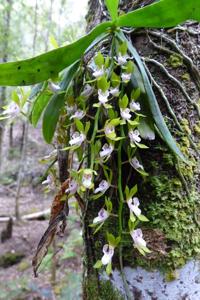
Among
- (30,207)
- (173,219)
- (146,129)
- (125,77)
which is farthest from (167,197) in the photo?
(30,207)

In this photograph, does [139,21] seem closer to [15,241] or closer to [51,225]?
[51,225]

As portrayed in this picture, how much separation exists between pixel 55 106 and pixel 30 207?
22.0ft

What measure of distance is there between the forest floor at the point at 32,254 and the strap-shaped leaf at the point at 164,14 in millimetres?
541

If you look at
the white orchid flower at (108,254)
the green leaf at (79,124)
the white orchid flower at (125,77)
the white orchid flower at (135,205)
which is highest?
the white orchid flower at (125,77)

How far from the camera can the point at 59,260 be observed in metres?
4.51

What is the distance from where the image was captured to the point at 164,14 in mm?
635

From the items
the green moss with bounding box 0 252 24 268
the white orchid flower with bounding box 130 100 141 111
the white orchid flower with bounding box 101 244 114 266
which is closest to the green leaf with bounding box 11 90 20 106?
the white orchid flower with bounding box 130 100 141 111

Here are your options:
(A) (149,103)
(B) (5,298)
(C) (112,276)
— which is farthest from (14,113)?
(B) (5,298)

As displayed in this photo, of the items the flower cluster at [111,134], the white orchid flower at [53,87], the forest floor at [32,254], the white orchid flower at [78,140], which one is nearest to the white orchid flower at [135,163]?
the flower cluster at [111,134]

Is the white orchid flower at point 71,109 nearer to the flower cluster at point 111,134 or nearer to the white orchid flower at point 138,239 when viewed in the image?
the flower cluster at point 111,134

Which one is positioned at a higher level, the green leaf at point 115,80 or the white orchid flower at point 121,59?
the white orchid flower at point 121,59

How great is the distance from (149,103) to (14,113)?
264 millimetres

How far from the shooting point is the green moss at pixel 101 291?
29.3 inches

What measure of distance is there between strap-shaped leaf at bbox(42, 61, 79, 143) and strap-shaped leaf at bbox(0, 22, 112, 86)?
0.04 metres
